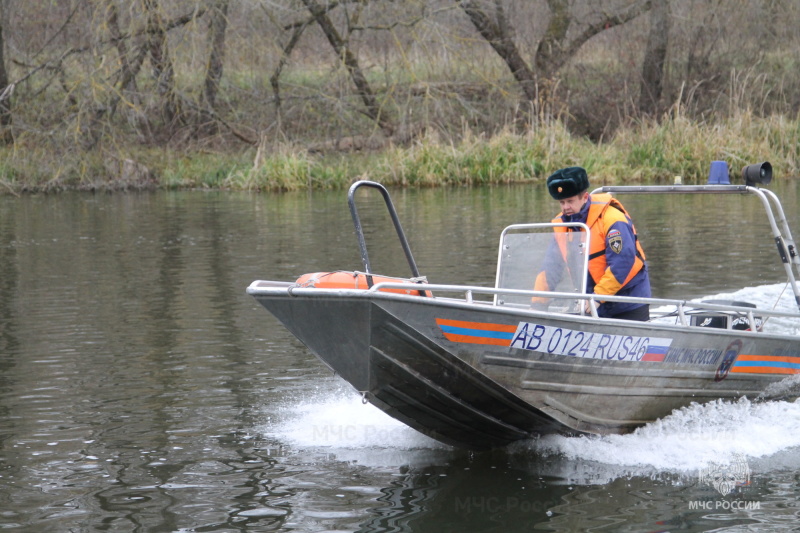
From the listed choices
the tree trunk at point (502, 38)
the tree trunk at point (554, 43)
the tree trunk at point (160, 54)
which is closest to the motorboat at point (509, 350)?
the tree trunk at point (160, 54)

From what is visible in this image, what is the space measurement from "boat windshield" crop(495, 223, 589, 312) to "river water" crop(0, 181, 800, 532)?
898 mm

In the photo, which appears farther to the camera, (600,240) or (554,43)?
(554,43)

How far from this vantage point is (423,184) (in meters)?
25.8

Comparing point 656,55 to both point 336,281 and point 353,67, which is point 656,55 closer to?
point 353,67

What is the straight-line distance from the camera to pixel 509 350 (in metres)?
6.07

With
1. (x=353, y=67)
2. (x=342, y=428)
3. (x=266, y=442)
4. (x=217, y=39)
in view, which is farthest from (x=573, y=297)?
(x=353, y=67)

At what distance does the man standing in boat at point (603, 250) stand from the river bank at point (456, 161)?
17.7 m

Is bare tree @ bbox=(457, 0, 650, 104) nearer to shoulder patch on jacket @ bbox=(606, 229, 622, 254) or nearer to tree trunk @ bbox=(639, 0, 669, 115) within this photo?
tree trunk @ bbox=(639, 0, 669, 115)

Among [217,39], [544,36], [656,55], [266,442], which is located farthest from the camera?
[544,36]

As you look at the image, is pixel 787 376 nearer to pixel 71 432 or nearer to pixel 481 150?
pixel 71 432

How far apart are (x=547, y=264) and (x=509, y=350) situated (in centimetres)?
94

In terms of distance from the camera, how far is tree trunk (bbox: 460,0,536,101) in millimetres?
31125

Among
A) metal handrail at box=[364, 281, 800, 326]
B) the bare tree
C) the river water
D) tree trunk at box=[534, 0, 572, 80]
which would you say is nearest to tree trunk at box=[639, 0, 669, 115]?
the bare tree

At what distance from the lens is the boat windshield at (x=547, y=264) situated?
6625mm
